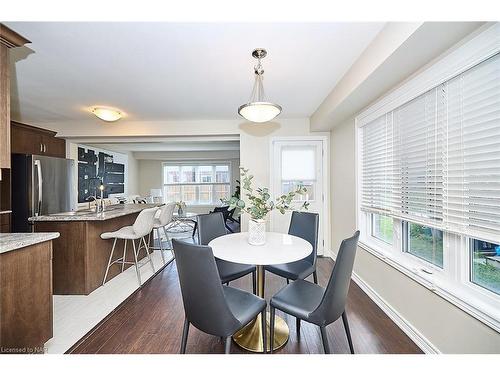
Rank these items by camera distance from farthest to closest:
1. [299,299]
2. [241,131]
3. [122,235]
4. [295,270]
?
1. [241,131]
2. [122,235]
3. [295,270]
4. [299,299]

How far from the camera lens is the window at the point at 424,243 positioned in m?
1.64

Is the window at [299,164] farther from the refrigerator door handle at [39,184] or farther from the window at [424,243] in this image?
the refrigerator door handle at [39,184]

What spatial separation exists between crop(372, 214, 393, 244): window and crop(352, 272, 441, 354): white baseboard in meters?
0.57

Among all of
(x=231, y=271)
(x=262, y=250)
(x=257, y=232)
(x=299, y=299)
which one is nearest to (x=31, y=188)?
(x=231, y=271)

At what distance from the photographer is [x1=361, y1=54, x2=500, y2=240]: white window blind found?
1.21 m

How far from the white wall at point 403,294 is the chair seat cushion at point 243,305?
1.19m

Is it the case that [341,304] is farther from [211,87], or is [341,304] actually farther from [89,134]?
[89,134]

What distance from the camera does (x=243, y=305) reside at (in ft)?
4.74

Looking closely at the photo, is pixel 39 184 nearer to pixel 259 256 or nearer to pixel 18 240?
pixel 18 240

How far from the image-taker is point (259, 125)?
12.5ft

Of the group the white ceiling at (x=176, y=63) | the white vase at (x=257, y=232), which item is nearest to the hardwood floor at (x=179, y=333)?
the white vase at (x=257, y=232)

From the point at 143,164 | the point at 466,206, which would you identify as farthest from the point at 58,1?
the point at 143,164

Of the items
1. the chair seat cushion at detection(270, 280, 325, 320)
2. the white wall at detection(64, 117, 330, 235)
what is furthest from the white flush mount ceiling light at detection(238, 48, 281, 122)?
the white wall at detection(64, 117, 330, 235)

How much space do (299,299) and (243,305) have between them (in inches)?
15.2
